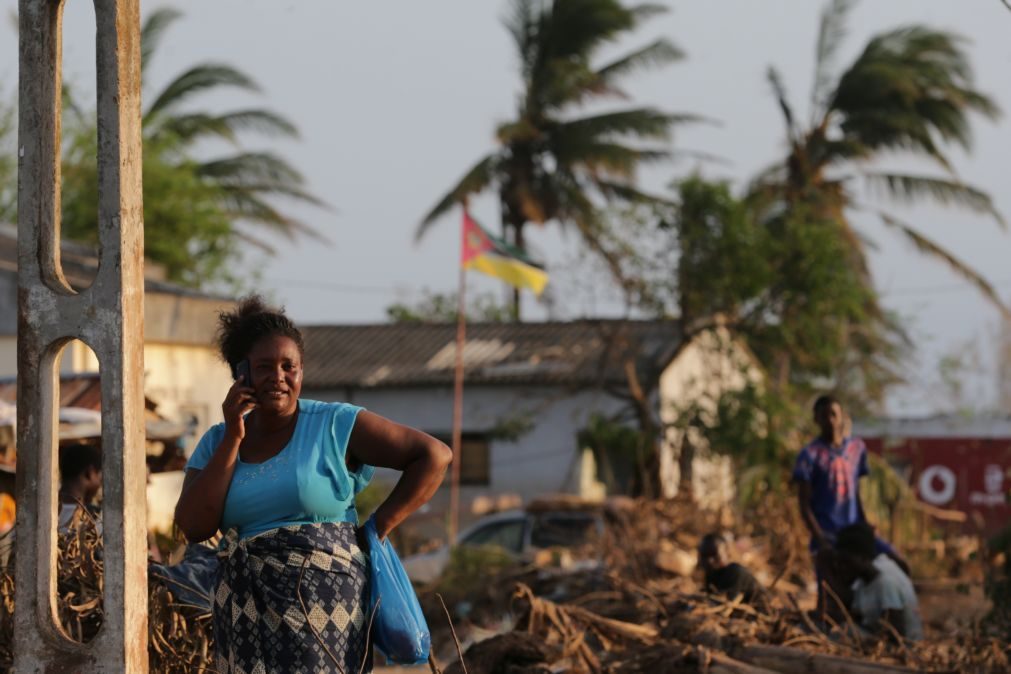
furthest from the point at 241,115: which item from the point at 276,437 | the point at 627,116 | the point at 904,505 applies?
the point at 276,437

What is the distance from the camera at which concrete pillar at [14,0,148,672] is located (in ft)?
12.8

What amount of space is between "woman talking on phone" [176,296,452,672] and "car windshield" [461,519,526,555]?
11.2m

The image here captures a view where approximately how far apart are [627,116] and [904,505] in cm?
1295

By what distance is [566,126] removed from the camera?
28.6 m

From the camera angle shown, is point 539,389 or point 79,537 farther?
point 539,389

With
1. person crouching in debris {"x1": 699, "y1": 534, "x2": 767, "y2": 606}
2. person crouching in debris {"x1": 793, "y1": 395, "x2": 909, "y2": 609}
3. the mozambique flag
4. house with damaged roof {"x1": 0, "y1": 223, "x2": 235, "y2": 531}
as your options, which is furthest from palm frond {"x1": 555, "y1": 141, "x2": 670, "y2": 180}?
person crouching in debris {"x1": 699, "y1": 534, "x2": 767, "y2": 606}

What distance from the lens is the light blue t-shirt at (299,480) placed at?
401 cm

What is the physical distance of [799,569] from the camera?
13711mm

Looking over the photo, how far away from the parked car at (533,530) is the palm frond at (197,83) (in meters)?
15.9

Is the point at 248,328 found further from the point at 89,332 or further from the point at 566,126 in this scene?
the point at 566,126

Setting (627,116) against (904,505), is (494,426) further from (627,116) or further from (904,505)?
(904,505)

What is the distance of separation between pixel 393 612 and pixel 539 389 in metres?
21.5

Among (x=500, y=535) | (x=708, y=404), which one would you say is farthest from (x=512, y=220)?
(x=500, y=535)

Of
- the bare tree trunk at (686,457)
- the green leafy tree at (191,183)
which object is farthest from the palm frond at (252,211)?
the bare tree trunk at (686,457)
